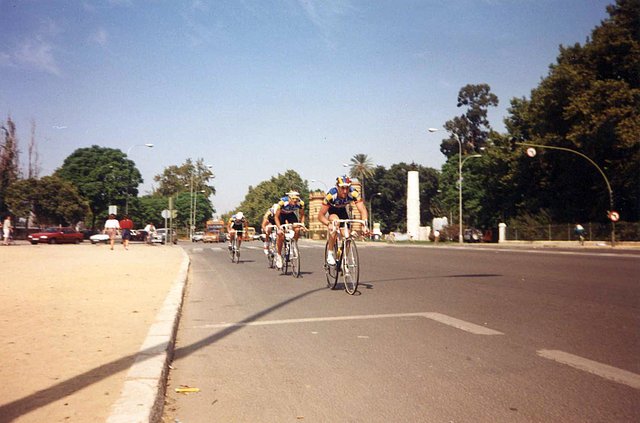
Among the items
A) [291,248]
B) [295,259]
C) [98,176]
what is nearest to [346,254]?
[295,259]

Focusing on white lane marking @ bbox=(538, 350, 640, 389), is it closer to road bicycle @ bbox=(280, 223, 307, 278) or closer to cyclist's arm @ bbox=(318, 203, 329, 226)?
cyclist's arm @ bbox=(318, 203, 329, 226)

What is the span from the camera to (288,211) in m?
13.2

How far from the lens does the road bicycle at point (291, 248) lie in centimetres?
1297

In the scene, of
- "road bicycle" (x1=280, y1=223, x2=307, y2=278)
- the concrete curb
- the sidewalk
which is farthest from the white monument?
the concrete curb

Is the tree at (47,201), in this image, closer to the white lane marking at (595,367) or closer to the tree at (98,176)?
the tree at (98,176)

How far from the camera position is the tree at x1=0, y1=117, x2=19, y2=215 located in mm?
51281

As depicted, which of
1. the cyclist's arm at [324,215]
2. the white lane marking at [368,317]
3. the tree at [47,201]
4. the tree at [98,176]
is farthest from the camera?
the tree at [98,176]

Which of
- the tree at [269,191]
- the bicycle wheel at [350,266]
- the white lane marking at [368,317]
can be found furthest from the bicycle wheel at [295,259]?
the tree at [269,191]

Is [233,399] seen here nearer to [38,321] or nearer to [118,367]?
[118,367]

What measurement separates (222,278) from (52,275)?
3.72 meters

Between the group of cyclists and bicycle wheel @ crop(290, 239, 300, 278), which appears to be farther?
bicycle wheel @ crop(290, 239, 300, 278)

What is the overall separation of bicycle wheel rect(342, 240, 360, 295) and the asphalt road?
0.30m

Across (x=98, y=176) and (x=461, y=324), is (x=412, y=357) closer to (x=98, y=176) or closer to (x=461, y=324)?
(x=461, y=324)

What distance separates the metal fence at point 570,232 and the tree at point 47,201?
45.9m
